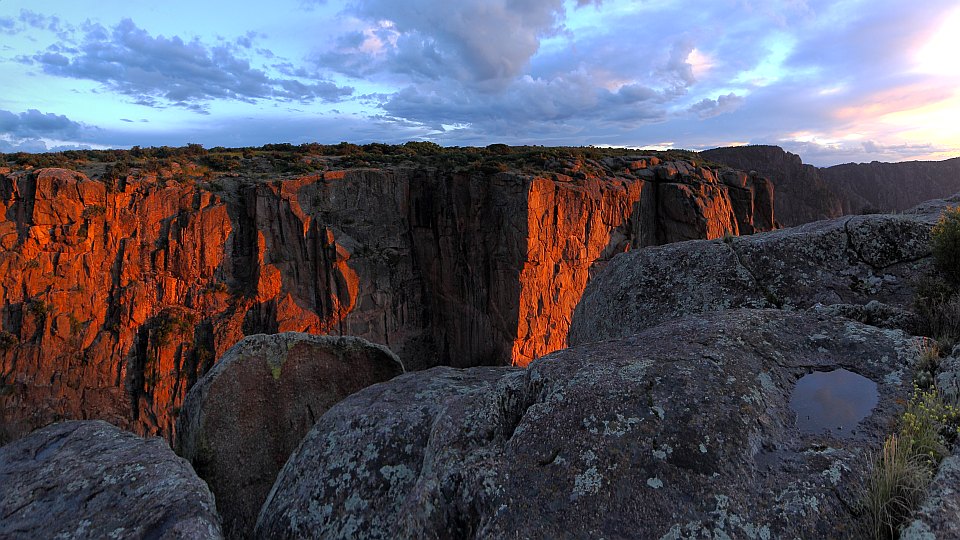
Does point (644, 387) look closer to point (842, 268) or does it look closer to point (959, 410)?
point (959, 410)

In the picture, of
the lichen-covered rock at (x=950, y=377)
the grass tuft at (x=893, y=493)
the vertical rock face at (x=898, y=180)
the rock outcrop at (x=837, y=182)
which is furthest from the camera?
the vertical rock face at (x=898, y=180)

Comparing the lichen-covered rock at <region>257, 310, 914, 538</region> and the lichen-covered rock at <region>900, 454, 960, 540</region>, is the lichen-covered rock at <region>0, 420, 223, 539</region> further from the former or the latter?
the lichen-covered rock at <region>900, 454, 960, 540</region>

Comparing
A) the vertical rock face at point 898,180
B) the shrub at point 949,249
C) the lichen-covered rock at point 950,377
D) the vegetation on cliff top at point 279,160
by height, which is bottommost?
the lichen-covered rock at point 950,377

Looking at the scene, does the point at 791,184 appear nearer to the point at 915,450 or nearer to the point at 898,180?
the point at 898,180

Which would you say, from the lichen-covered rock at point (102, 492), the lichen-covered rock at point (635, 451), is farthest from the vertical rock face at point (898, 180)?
the lichen-covered rock at point (102, 492)

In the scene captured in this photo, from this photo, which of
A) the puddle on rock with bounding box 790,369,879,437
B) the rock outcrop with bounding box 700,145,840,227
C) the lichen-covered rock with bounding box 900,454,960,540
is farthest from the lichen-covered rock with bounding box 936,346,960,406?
the rock outcrop with bounding box 700,145,840,227

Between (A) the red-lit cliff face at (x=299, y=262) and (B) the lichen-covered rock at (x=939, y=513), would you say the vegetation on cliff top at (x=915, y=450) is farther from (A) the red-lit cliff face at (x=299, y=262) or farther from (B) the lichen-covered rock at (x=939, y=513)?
(A) the red-lit cliff face at (x=299, y=262)
